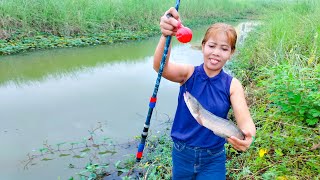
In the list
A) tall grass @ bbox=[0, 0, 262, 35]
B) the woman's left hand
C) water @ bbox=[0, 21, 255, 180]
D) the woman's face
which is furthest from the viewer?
tall grass @ bbox=[0, 0, 262, 35]

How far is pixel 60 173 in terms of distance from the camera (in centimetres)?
309

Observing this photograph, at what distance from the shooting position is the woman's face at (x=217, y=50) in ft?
5.80

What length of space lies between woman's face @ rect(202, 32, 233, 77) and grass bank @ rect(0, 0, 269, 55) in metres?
6.42

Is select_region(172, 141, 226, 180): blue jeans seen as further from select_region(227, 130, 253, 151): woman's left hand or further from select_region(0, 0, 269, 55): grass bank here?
select_region(0, 0, 269, 55): grass bank

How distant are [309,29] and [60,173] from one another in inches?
177

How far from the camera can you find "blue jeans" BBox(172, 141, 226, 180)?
1.87 metres

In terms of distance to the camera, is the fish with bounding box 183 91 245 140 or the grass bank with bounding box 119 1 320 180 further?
the grass bank with bounding box 119 1 320 180

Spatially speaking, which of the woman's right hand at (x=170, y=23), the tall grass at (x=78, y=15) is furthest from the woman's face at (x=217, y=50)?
the tall grass at (x=78, y=15)

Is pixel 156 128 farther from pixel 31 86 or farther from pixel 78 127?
pixel 31 86

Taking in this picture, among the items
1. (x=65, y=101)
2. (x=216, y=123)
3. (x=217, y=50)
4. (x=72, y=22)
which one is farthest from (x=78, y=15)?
(x=216, y=123)

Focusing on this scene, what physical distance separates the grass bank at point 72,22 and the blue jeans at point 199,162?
6.32m

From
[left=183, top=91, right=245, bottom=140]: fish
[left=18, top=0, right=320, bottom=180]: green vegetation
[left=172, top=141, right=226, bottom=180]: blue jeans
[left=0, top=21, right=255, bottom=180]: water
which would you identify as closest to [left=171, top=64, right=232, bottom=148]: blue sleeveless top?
[left=172, top=141, right=226, bottom=180]: blue jeans

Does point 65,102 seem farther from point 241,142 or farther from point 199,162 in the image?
point 241,142

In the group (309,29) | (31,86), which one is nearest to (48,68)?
(31,86)
